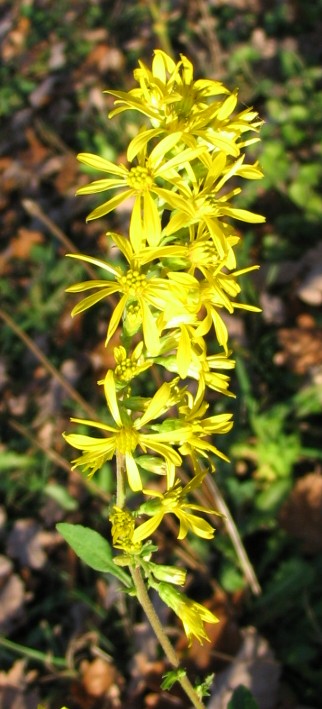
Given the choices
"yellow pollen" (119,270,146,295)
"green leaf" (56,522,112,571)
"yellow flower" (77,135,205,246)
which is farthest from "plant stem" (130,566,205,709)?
"yellow flower" (77,135,205,246)

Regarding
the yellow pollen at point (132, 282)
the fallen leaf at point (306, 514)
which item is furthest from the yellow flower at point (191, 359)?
the fallen leaf at point (306, 514)

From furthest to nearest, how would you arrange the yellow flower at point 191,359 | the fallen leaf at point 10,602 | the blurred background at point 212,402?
the fallen leaf at point 10,602 < the blurred background at point 212,402 < the yellow flower at point 191,359

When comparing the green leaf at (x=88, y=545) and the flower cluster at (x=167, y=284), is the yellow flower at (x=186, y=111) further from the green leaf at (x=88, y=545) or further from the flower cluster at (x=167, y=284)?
the green leaf at (x=88, y=545)

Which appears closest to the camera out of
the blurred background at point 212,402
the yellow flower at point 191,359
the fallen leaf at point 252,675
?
the yellow flower at point 191,359

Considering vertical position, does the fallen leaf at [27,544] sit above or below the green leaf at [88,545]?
below

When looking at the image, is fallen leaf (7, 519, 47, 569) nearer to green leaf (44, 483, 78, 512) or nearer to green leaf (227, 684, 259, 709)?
green leaf (44, 483, 78, 512)

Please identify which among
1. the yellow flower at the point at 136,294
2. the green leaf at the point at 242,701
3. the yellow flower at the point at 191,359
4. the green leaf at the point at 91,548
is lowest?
the green leaf at the point at 242,701

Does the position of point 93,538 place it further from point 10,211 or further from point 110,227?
point 10,211
